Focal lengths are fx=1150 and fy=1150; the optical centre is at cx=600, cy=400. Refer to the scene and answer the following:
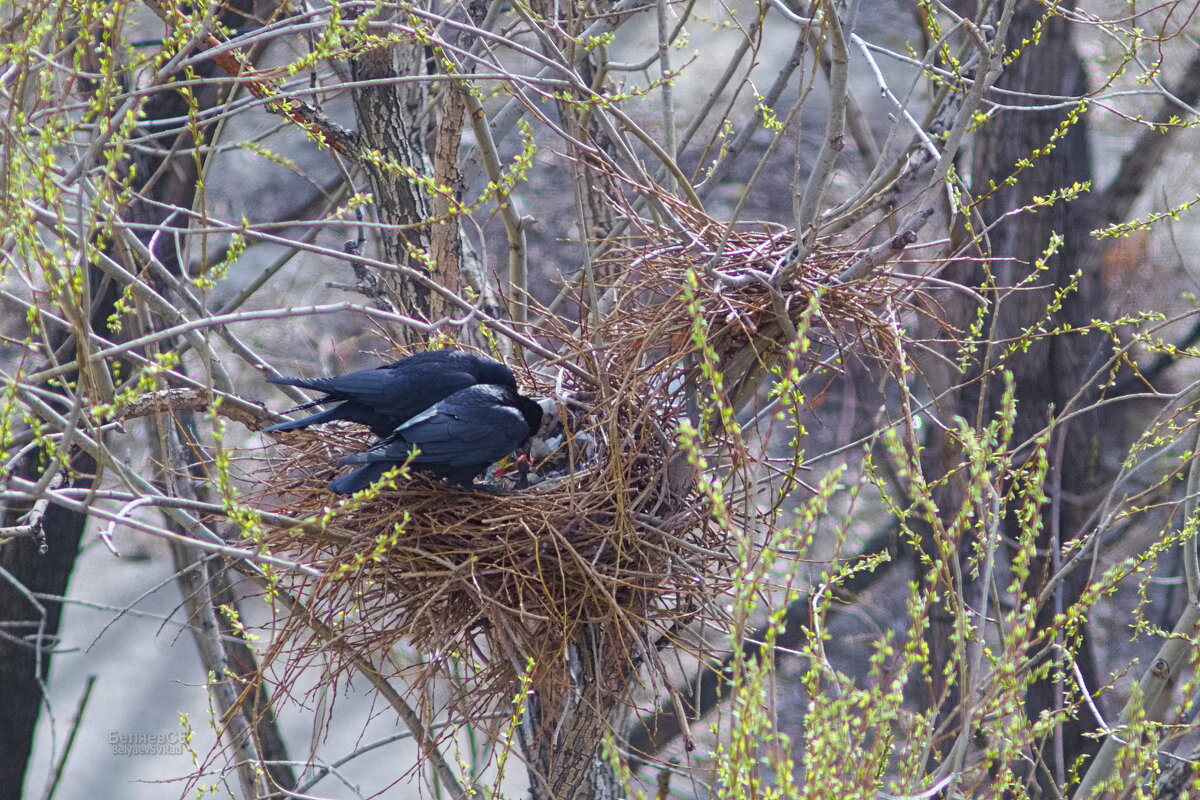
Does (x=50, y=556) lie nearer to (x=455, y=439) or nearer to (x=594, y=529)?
(x=455, y=439)

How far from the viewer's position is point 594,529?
10.0ft

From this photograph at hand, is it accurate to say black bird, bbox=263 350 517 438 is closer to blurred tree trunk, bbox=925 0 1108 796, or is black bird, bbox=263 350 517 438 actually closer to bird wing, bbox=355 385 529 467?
bird wing, bbox=355 385 529 467

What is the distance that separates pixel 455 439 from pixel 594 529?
442 millimetres

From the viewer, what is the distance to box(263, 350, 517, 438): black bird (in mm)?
3229

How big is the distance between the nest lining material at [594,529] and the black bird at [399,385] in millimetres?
197

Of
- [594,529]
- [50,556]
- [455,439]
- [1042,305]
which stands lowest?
[1042,305]

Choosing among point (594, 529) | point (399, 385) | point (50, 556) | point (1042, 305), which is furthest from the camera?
point (50, 556)

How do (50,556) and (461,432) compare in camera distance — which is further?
(50,556)

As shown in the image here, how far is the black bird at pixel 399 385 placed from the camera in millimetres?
3229

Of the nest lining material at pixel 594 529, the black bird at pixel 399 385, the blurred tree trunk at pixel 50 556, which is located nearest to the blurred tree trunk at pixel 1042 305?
the nest lining material at pixel 594 529

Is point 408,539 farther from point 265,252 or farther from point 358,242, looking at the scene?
point 265,252

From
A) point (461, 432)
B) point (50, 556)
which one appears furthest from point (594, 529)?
point (50, 556)

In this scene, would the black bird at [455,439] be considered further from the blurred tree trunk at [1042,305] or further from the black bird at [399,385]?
the blurred tree trunk at [1042,305]

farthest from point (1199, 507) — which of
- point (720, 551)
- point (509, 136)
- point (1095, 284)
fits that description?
point (509, 136)
